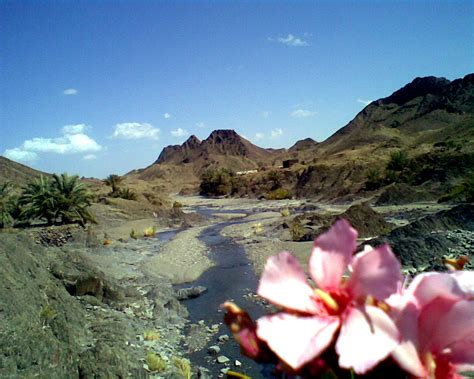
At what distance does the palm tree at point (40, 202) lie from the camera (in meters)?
22.1

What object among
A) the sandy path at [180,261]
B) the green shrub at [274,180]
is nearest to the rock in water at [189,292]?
the sandy path at [180,261]

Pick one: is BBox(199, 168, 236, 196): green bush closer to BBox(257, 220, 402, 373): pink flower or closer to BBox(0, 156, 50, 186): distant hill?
BBox(0, 156, 50, 186): distant hill

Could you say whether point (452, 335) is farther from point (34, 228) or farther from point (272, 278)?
point (34, 228)

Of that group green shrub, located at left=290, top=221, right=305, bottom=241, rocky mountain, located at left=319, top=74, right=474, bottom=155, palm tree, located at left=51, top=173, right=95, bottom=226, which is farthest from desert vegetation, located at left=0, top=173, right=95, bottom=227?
rocky mountain, located at left=319, top=74, right=474, bottom=155

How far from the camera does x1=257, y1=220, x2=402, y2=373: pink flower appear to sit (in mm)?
665

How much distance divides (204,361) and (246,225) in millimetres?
18958

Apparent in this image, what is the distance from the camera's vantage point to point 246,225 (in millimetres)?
27391

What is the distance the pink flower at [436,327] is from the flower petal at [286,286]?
0.17 meters

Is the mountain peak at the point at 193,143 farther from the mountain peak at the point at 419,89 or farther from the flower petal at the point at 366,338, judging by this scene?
the flower petal at the point at 366,338

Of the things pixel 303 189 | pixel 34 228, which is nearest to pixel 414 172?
pixel 303 189

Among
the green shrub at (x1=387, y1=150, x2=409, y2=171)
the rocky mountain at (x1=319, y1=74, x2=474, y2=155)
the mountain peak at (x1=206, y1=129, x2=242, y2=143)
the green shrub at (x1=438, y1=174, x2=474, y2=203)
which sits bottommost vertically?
the green shrub at (x1=438, y1=174, x2=474, y2=203)

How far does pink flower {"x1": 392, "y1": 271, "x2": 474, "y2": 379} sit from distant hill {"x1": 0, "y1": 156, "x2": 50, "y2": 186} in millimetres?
69467

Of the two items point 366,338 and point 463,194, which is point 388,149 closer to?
point 463,194

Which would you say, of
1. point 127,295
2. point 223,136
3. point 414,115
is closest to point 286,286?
point 127,295
